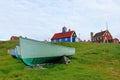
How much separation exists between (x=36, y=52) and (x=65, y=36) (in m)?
49.3

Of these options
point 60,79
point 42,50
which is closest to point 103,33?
point 42,50

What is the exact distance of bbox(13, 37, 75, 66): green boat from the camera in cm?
3025

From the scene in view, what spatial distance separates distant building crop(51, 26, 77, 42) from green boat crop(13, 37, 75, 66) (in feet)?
150

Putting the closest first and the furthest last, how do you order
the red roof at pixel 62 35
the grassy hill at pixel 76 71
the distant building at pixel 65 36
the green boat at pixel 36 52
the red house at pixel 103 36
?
1. the grassy hill at pixel 76 71
2. the green boat at pixel 36 52
3. the distant building at pixel 65 36
4. the red roof at pixel 62 35
5. the red house at pixel 103 36

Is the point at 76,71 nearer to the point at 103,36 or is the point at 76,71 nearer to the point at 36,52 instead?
the point at 36,52

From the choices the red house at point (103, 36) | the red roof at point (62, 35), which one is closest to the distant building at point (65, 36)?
the red roof at point (62, 35)

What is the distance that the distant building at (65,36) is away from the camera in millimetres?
78375

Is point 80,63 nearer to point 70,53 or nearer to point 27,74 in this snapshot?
point 70,53

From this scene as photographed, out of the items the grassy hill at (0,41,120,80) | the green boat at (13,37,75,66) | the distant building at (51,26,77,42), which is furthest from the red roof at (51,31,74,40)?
the green boat at (13,37,75,66)

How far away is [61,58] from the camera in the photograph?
3316 cm

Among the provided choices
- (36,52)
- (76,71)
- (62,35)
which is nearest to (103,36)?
(62,35)

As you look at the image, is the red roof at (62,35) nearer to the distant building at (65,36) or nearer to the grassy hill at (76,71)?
the distant building at (65,36)

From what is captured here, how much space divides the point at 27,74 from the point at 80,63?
8596 mm

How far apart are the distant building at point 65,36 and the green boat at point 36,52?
45691mm
